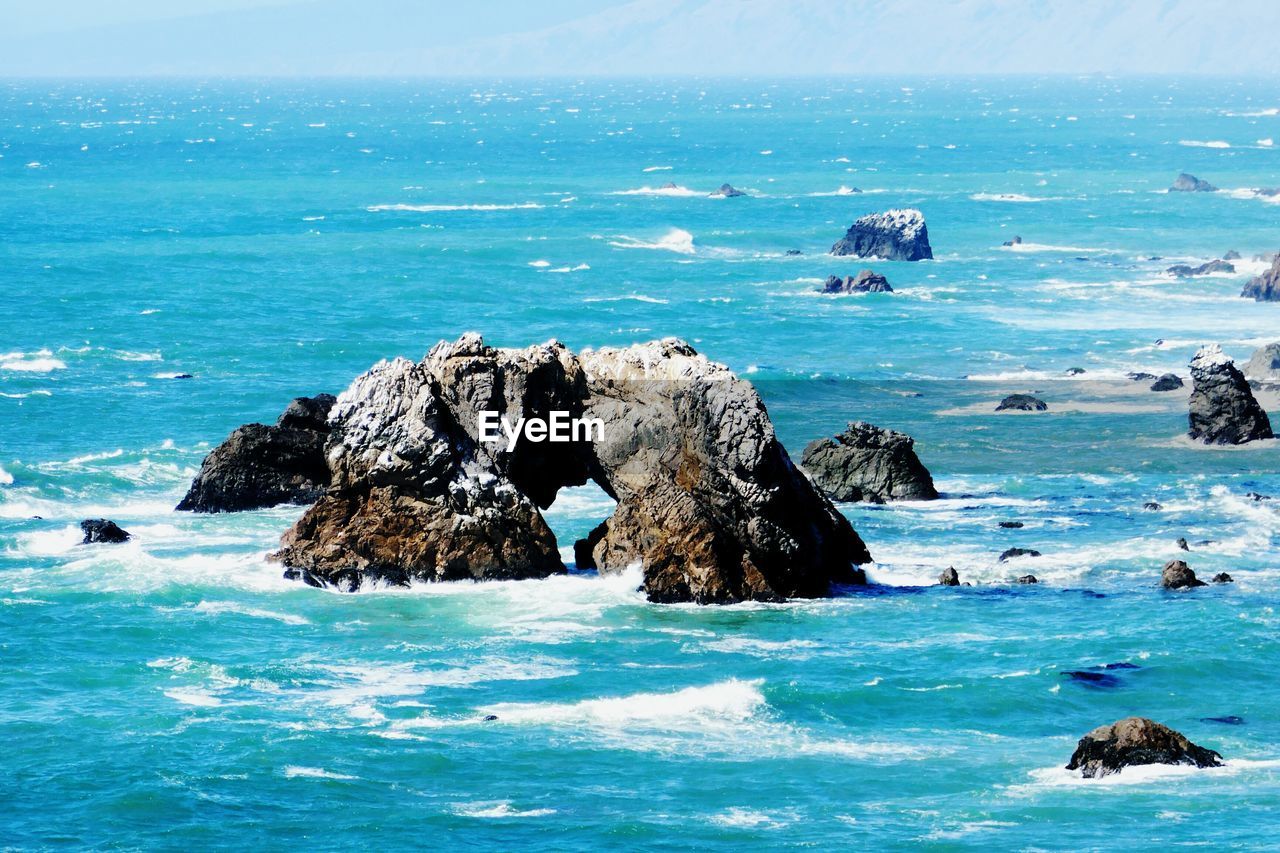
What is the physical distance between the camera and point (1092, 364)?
11506cm

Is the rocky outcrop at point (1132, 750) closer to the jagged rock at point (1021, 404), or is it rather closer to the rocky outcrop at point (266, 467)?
Result: the rocky outcrop at point (266, 467)

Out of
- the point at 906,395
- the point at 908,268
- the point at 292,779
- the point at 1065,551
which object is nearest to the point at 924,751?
→ the point at 292,779

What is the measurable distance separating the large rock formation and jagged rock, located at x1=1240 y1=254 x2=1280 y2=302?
82.3m

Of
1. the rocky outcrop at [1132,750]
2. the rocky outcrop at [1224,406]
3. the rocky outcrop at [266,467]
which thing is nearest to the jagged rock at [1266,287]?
the rocky outcrop at [1224,406]

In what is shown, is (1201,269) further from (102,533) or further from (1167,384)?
(102,533)

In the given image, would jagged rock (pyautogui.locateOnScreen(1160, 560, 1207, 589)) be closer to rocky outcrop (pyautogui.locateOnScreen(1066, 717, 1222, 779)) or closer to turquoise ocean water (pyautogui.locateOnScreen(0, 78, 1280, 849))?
turquoise ocean water (pyautogui.locateOnScreen(0, 78, 1280, 849))

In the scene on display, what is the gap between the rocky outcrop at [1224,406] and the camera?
89562 millimetres

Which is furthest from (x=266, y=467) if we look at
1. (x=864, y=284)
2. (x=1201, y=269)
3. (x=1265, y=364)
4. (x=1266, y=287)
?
(x=1201, y=269)

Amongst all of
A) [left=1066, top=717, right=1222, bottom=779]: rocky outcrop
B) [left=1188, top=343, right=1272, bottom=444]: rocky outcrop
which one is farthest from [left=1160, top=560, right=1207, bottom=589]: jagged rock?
[left=1188, top=343, right=1272, bottom=444]: rocky outcrop

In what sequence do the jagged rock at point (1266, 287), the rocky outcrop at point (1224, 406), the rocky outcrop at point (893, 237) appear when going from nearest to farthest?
the rocky outcrop at point (1224, 406)
the jagged rock at point (1266, 287)
the rocky outcrop at point (893, 237)

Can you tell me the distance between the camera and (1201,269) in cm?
15462

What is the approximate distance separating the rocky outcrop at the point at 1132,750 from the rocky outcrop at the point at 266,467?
3685cm

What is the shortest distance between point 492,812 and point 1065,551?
31.0m

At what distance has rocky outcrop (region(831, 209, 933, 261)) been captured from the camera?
16475 centimetres
